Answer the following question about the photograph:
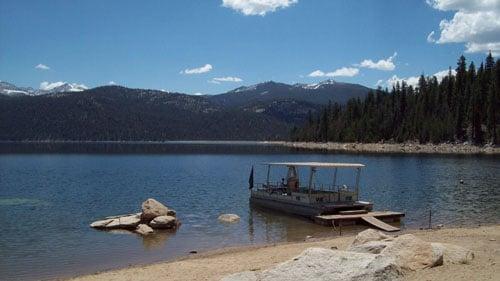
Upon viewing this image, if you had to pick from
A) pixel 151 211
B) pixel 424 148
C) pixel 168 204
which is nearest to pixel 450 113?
pixel 424 148

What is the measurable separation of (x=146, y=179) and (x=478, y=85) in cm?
11554

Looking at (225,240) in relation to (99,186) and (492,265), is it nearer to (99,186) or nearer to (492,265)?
(492,265)

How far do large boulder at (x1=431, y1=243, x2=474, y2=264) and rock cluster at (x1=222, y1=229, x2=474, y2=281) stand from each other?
0.25 m

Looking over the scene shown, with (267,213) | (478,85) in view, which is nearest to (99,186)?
(267,213)

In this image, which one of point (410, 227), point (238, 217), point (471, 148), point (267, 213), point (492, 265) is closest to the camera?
point (492, 265)

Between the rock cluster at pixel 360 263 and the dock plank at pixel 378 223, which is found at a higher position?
the rock cluster at pixel 360 263

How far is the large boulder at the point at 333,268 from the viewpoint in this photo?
1267 cm

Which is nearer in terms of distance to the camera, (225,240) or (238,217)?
(225,240)

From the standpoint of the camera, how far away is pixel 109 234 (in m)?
34.5

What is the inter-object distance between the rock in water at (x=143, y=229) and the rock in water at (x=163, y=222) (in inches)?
31.2

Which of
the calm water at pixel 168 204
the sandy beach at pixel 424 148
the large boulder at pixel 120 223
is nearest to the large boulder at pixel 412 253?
the calm water at pixel 168 204

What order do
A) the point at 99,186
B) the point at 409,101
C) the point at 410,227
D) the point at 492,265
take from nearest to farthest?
1. the point at 492,265
2. the point at 410,227
3. the point at 99,186
4. the point at 409,101

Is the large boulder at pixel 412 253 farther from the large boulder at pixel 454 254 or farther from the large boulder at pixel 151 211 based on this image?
the large boulder at pixel 151 211

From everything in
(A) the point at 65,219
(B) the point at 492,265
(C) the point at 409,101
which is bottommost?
(A) the point at 65,219
